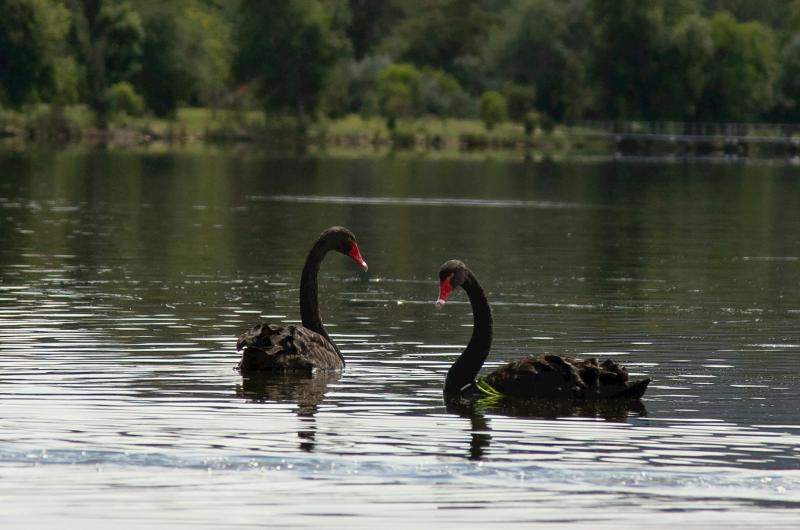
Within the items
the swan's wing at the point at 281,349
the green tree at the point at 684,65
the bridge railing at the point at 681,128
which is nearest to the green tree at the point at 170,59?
the bridge railing at the point at 681,128

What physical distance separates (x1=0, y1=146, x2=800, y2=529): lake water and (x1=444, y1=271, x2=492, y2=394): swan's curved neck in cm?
33

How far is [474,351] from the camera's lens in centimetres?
1828

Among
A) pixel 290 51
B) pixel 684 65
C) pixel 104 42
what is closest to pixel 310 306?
pixel 104 42

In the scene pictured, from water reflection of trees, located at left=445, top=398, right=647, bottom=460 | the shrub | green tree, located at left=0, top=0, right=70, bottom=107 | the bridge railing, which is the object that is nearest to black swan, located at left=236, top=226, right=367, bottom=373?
water reflection of trees, located at left=445, top=398, right=647, bottom=460

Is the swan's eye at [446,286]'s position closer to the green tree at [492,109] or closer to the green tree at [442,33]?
the green tree at [492,109]

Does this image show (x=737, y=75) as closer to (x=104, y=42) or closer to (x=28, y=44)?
(x=104, y=42)

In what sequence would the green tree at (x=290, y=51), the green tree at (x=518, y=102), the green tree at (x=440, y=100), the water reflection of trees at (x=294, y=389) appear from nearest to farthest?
the water reflection of trees at (x=294, y=389) → the green tree at (x=290, y=51) → the green tree at (x=440, y=100) → the green tree at (x=518, y=102)

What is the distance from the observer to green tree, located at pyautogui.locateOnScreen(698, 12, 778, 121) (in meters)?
147

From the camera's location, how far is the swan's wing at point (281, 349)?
750 inches

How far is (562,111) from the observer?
156 m

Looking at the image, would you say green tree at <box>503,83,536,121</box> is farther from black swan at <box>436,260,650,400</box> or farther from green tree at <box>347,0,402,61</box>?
black swan at <box>436,260,650,400</box>

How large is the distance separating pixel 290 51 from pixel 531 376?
129 m

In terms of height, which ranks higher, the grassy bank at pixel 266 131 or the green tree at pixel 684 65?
the green tree at pixel 684 65

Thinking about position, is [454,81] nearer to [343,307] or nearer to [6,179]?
[6,179]
